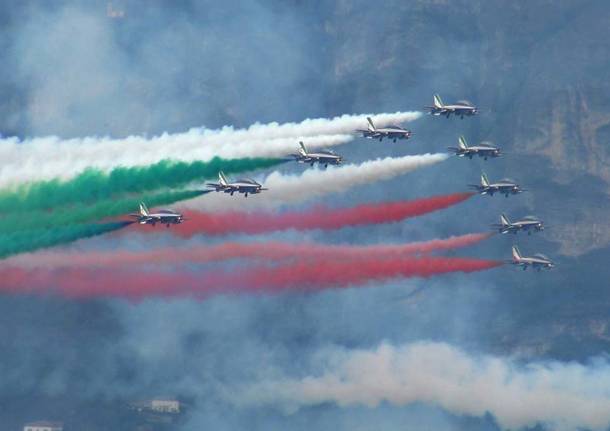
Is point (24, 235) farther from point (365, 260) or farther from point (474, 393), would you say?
point (474, 393)

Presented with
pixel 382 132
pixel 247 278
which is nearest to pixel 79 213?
pixel 247 278

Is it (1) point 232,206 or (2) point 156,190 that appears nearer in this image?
(2) point 156,190

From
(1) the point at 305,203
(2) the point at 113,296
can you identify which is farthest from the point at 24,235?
(1) the point at 305,203

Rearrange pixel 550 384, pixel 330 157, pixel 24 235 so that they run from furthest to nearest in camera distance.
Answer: pixel 550 384 → pixel 330 157 → pixel 24 235

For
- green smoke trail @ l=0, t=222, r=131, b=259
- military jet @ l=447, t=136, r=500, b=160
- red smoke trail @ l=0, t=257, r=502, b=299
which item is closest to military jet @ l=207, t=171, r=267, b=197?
green smoke trail @ l=0, t=222, r=131, b=259

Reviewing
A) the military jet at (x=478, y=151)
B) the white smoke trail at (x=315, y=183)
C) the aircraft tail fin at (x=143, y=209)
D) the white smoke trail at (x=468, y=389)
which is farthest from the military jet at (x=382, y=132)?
the white smoke trail at (x=468, y=389)

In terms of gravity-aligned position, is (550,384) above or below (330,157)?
below
